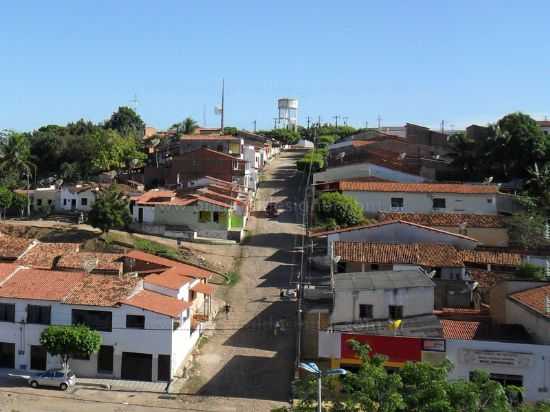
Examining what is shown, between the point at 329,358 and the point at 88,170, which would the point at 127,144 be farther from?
the point at 329,358

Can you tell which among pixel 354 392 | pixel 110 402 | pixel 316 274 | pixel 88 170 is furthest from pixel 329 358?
pixel 88 170

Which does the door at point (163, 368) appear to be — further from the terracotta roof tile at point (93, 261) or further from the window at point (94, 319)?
the terracotta roof tile at point (93, 261)

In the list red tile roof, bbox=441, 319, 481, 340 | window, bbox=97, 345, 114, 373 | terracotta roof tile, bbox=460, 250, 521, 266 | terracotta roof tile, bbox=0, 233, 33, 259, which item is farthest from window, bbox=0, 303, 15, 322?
terracotta roof tile, bbox=460, 250, 521, 266

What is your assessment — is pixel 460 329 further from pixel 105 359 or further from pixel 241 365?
→ pixel 105 359

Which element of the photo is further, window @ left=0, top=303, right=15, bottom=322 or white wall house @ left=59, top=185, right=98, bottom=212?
white wall house @ left=59, top=185, right=98, bottom=212

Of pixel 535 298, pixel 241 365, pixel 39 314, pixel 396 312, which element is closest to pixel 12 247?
pixel 39 314

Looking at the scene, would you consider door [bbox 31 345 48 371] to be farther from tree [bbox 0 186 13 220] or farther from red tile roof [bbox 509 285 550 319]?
tree [bbox 0 186 13 220]
